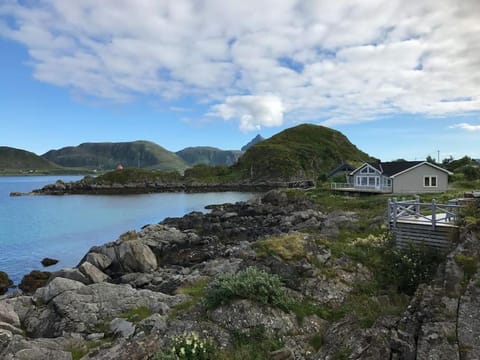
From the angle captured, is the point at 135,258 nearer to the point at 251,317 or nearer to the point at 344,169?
the point at 251,317

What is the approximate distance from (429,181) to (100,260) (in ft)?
157

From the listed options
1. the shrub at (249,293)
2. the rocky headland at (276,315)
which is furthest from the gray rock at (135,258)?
the shrub at (249,293)

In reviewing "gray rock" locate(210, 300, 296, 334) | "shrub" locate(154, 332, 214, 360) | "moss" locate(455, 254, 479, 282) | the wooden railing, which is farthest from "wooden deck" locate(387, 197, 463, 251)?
"shrub" locate(154, 332, 214, 360)

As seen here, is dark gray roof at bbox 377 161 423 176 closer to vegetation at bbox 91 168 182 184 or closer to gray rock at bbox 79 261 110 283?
gray rock at bbox 79 261 110 283

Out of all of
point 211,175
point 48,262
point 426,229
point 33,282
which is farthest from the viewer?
point 211,175

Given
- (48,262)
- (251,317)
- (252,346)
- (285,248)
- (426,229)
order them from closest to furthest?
(252,346) < (251,317) < (285,248) < (426,229) < (48,262)

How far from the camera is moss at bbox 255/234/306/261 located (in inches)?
569

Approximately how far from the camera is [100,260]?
26.8 m

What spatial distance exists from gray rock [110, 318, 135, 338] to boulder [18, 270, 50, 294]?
15.9 metres

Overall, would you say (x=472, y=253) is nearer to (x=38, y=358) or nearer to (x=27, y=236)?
(x=38, y=358)

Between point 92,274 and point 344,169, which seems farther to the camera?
point 344,169

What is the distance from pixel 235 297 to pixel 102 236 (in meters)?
39.3

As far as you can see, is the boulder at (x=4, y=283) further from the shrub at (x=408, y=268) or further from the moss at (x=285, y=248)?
the shrub at (x=408, y=268)

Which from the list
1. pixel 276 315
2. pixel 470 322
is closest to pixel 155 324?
pixel 276 315
